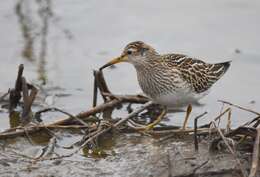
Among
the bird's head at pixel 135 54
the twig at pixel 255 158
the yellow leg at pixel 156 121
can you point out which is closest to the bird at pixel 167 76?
the bird's head at pixel 135 54

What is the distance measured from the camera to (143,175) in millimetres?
6977

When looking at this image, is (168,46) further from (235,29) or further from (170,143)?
(170,143)

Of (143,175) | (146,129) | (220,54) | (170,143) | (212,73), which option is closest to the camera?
(143,175)

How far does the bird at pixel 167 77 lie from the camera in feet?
27.3

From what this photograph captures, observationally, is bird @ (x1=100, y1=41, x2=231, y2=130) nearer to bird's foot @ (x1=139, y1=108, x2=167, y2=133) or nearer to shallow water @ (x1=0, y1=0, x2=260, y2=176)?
bird's foot @ (x1=139, y1=108, x2=167, y2=133)

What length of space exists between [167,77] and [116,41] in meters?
3.10

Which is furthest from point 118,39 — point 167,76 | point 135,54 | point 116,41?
point 167,76

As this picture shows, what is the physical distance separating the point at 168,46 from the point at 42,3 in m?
2.51

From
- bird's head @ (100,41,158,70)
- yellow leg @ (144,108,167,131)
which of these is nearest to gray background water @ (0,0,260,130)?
yellow leg @ (144,108,167,131)

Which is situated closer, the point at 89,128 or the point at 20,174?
the point at 20,174

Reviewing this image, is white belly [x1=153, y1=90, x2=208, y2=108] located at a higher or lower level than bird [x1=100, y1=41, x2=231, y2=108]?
lower

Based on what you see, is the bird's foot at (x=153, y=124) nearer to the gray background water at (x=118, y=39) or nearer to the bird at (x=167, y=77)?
the bird at (x=167, y=77)

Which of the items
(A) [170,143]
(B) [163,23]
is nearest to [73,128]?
(A) [170,143]

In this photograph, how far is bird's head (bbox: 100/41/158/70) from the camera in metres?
8.52
